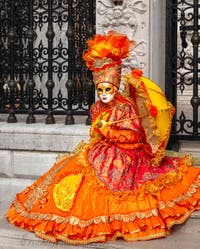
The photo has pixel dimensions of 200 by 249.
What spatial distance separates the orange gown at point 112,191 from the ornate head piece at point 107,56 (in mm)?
244

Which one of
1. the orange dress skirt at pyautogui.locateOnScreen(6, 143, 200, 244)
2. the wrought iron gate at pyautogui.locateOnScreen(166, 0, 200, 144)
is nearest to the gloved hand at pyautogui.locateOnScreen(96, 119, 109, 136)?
the orange dress skirt at pyautogui.locateOnScreen(6, 143, 200, 244)

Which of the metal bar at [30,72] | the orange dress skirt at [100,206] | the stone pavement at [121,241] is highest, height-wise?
the metal bar at [30,72]

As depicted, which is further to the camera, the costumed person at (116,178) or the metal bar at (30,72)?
the metal bar at (30,72)

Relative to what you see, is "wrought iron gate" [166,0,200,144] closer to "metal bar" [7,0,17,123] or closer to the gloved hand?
the gloved hand

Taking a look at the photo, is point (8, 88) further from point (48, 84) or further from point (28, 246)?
point (28, 246)

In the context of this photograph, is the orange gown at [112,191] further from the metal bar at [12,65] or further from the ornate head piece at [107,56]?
the metal bar at [12,65]

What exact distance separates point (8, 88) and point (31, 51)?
2.24ft

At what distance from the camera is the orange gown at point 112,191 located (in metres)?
3.83

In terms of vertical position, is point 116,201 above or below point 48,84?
below

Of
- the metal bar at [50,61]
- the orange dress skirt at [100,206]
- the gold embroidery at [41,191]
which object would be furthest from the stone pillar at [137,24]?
the gold embroidery at [41,191]

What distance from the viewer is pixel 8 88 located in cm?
621

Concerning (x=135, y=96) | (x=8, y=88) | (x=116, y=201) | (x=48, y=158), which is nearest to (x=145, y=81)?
(x=135, y=96)

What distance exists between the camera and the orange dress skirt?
3.81 metres

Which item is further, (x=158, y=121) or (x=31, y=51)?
(x=31, y=51)
